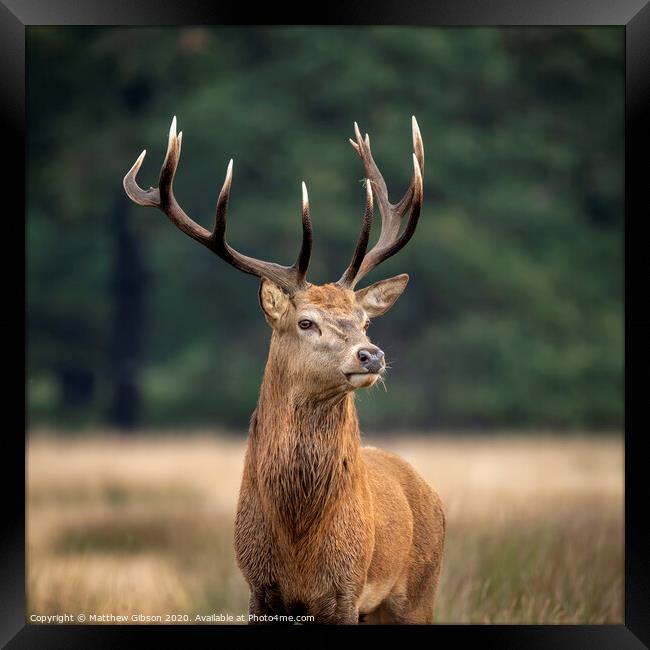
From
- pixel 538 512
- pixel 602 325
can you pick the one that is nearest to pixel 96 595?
pixel 538 512

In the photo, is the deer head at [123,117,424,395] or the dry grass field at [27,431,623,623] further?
the dry grass field at [27,431,623,623]

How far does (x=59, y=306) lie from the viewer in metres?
20.8

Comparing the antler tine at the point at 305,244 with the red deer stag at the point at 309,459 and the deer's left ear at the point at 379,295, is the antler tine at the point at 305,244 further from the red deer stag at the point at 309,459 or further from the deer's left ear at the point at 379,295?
the deer's left ear at the point at 379,295

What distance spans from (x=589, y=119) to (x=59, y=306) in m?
8.95

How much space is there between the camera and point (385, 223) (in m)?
6.49

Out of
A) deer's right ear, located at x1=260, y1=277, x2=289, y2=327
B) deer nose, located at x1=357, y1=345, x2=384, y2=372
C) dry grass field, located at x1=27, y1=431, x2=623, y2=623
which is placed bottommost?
dry grass field, located at x1=27, y1=431, x2=623, y2=623

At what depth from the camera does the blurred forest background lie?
2008 centimetres

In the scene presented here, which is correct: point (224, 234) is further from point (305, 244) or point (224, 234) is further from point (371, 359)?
point (371, 359)

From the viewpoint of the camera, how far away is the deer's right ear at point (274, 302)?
5766 mm

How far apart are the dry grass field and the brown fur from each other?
5.32 feet

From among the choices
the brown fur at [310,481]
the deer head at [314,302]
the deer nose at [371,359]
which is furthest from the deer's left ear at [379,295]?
the deer nose at [371,359]

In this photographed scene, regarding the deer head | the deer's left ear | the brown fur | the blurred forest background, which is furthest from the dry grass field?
the blurred forest background

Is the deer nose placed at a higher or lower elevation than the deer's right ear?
lower

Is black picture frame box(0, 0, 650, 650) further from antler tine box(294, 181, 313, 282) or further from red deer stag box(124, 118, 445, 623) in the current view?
antler tine box(294, 181, 313, 282)
